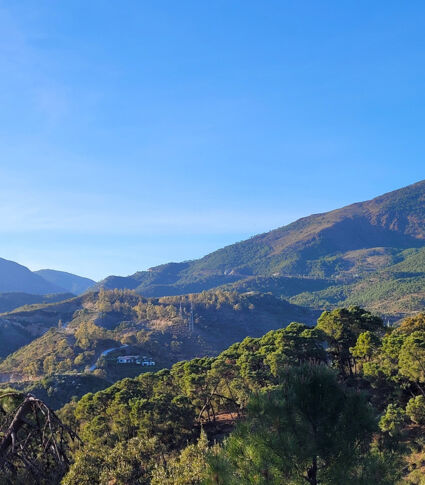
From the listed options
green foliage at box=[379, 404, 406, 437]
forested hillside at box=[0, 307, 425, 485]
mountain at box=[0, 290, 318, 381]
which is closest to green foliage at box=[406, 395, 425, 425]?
forested hillside at box=[0, 307, 425, 485]

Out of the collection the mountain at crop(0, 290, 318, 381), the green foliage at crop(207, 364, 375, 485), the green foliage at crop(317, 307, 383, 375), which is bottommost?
the mountain at crop(0, 290, 318, 381)

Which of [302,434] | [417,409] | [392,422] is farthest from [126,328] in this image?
[302,434]

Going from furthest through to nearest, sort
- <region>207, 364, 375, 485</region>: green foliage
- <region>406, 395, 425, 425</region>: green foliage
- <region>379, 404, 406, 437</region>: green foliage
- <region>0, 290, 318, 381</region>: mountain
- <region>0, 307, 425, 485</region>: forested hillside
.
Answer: <region>0, 290, 318, 381</region>: mountain < <region>406, 395, 425, 425</region>: green foliage < <region>379, 404, 406, 437</region>: green foliage < <region>0, 307, 425, 485</region>: forested hillside < <region>207, 364, 375, 485</region>: green foliage

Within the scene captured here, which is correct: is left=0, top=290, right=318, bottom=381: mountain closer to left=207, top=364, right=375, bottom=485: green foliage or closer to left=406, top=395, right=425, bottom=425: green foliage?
left=406, top=395, right=425, bottom=425: green foliage

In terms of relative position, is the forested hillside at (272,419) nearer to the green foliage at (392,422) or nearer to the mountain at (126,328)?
the green foliage at (392,422)

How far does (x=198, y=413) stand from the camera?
2961cm

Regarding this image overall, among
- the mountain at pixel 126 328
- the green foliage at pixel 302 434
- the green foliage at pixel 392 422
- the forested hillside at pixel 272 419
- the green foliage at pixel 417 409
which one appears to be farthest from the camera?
the mountain at pixel 126 328

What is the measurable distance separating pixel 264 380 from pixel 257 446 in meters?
19.2

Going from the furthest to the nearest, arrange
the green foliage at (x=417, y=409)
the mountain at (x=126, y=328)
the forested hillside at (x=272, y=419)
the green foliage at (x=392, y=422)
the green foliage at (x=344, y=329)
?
the mountain at (x=126, y=328) < the green foliage at (x=344, y=329) < the green foliage at (x=417, y=409) < the green foliage at (x=392, y=422) < the forested hillside at (x=272, y=419)

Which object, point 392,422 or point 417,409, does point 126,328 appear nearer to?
point 417,409

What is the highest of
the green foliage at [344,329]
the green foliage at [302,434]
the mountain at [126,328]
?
the green foliage at [302,434]

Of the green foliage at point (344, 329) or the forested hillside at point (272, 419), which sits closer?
the forested hillside at point (272, 419)

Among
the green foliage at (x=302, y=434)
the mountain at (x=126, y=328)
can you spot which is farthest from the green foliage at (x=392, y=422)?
the mountain at (x=126, y=328)

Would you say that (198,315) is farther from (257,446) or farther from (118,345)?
(257,446)
